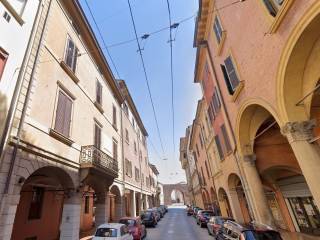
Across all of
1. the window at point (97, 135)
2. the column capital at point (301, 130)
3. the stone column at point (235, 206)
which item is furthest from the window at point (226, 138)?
the window at point (97, 135)

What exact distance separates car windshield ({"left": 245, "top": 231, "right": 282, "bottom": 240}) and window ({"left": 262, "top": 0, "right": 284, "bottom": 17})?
8.17 meters

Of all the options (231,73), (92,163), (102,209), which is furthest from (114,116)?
(231,73)

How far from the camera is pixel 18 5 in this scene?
28.6 feet

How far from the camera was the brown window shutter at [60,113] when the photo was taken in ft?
34.5

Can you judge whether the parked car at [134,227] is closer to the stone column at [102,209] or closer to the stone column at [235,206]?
the stone column at [102,209]

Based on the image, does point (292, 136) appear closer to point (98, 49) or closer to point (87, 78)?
point (87, 78)

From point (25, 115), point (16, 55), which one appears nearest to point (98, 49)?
point (16, 55)

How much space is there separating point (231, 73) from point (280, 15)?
5126 mm

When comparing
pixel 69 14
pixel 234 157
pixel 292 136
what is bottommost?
pixel 292 136

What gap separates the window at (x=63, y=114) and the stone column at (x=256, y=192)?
1072 cm

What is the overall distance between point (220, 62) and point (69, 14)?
1124 centimetres

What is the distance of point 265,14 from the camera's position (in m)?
8.09

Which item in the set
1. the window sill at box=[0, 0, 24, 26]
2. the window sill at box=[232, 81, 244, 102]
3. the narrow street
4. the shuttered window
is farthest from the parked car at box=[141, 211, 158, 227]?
the window sill at box=[0, 0, 24, 26]

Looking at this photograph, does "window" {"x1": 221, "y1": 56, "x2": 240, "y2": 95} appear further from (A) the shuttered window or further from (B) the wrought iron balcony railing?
(B) the wrought iron balcony railing
